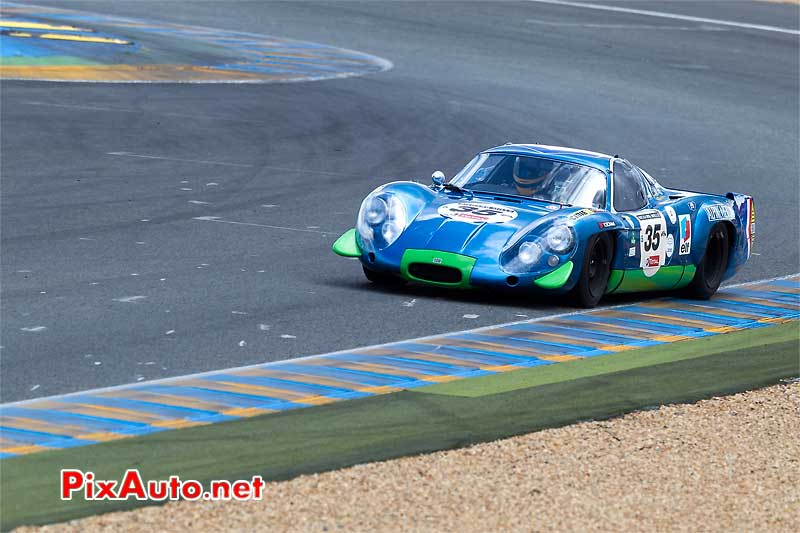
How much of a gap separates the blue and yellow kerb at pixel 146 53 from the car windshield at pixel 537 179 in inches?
475

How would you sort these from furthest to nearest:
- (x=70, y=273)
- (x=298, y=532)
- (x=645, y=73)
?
(x=645, y=73)
(x=70, y=273)
(x=298, y=532)

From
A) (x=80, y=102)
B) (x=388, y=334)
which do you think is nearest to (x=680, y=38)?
(x=80, y=102)

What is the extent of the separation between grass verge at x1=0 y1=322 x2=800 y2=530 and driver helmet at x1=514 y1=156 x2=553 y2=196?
2.03 meters

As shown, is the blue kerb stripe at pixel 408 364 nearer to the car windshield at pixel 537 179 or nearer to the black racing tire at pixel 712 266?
the car windshield at pixel 537 179

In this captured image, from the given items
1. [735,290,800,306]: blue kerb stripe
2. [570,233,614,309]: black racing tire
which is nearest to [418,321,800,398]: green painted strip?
[735,290,800,306]: blue kerb stripe

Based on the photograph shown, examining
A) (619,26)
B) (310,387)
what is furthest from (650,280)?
(619,26)

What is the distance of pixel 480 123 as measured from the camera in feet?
68.6

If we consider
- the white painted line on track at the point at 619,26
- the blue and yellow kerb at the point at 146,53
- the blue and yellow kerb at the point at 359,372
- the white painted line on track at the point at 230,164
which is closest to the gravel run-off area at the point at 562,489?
the blue and yellow kerb at the point at 359,372

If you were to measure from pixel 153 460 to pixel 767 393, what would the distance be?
3.71m

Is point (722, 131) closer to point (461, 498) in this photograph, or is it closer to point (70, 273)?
point (70, 273)

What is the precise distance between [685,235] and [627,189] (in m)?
0.58

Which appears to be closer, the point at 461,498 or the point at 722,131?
the point at 461,498

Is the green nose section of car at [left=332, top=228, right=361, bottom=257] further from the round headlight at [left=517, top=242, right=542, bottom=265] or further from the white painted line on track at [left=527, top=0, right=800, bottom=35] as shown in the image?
the white painted line on track at [left=527, top=0, right=800, bottom=35]

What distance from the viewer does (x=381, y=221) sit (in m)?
10.9
